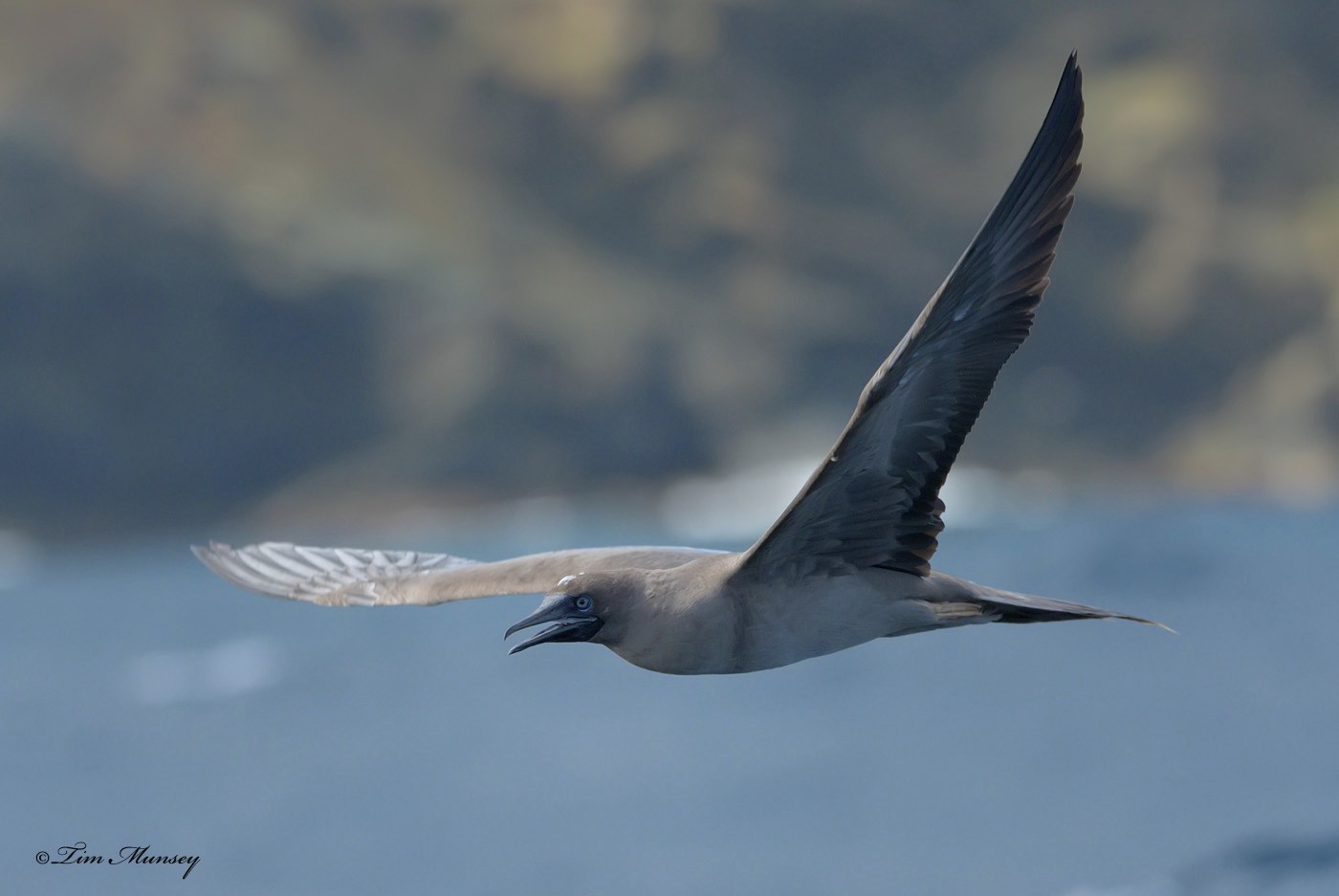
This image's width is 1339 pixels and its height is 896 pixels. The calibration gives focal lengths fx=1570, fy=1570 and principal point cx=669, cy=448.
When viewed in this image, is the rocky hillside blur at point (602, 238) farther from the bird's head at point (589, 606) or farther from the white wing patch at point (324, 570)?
the bird's head at point (589, 606)

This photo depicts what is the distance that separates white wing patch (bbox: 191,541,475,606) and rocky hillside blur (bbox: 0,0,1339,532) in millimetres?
14834

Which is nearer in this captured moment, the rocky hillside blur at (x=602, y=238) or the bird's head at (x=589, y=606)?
the bird's head at (x=589, y=606)

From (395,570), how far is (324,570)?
27cm

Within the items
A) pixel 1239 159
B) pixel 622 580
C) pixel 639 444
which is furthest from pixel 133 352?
pixel 622 580

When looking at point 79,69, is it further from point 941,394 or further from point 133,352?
point 941,394

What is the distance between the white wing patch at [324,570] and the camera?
553 cm

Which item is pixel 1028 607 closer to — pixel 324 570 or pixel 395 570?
pixel 395 570

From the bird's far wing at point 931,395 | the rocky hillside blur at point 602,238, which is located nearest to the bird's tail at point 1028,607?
the bird's far wing at point 931,395

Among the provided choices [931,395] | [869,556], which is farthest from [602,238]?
[931,395]

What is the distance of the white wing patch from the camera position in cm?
553

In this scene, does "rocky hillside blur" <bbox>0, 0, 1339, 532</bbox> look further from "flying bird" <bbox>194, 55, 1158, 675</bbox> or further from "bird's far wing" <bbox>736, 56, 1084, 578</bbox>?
"bird's far wing" <bbox>736, 56, 1084, 578</bbox>

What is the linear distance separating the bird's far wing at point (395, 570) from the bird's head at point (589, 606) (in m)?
0.49

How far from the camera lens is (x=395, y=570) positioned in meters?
5.75

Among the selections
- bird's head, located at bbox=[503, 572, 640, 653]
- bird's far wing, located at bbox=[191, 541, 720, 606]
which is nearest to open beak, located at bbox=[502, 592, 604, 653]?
bird's head, located at bbox=[503, 572, 640, 653]
